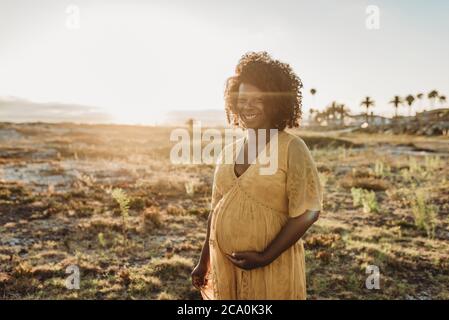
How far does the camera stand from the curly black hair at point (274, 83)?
9.11ft

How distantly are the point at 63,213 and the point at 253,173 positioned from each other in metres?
10.6

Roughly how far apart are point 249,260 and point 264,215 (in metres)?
0.31

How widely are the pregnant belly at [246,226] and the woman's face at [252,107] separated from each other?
536mm

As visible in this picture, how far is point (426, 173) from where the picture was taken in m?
17.6

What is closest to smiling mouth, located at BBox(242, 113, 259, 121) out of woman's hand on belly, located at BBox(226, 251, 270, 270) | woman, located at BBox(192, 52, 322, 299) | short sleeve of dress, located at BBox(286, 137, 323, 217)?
woman, located at BBox(192, 52, 322, 299)

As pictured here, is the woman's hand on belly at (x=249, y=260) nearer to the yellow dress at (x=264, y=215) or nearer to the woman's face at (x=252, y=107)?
the yellow dress at (x=264, y=215)

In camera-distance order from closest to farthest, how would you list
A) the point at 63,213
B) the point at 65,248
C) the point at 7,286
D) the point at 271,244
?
the point at 271,244
the point at 7,286
the point at 65,248
the point at 63,213

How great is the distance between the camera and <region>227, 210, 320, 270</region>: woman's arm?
100 inches

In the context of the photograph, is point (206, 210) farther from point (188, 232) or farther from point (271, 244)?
point (271, 244)

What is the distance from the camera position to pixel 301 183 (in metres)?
2.52

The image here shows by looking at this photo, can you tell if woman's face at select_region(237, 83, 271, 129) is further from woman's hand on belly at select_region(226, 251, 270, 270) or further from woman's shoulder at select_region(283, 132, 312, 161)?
woman's hand on belly at select_region(226, 251, 270, 270)

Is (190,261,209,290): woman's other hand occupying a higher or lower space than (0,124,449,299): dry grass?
higher

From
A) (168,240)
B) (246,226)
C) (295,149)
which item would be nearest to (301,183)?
(295,149)
